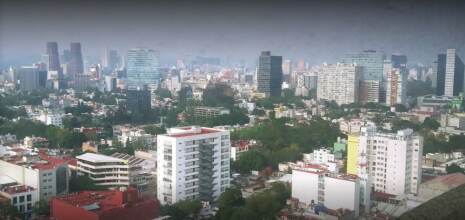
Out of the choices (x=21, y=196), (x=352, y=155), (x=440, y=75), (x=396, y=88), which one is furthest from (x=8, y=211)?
(x=396, y=88)

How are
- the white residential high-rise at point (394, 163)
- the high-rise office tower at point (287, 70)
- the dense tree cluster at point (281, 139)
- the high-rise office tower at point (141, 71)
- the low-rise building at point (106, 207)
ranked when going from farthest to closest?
the high-rise office tower at point (141, 71) < the high-rise office tower at point (287, 70) < the dense tree cluster at point (281, 139) < the white residential high-rise at point (394, 163) < the low-rise building at point (106, 207)

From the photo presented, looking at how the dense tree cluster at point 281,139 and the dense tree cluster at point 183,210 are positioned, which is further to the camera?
the dense tree cluster at point 281,139

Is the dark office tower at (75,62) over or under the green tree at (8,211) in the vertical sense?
over

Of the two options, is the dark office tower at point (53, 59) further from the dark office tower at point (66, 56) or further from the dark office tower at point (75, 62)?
the dark office tower at point (75, 62)

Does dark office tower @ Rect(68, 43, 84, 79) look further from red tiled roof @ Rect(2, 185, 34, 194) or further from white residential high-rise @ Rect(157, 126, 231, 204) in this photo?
white residential high-rise @ Rect(157, 126, 231, 204)

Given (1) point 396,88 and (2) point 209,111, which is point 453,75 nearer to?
(1) point 396,88

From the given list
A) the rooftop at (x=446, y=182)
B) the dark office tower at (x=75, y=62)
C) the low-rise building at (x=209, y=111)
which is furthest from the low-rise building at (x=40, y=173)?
the dark office tower at (x=75, y=62)

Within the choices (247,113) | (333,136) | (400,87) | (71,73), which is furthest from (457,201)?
(71,73)
